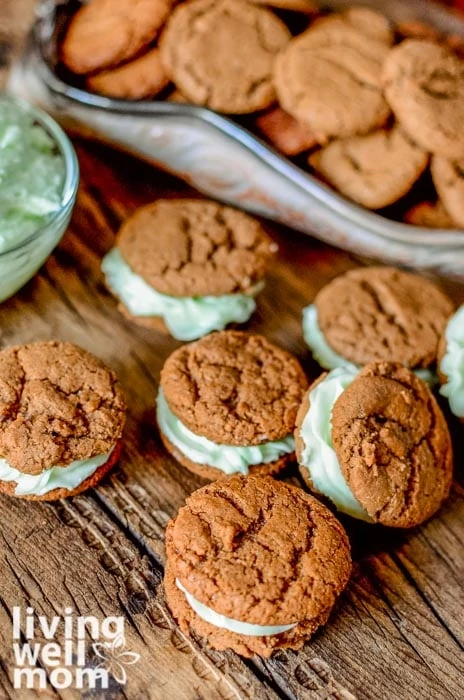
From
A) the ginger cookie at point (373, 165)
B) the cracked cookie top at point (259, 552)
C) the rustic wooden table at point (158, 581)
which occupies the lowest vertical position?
the rustic wooden table at point (158, 581)

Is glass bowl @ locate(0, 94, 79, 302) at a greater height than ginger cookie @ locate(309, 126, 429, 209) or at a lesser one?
lesser

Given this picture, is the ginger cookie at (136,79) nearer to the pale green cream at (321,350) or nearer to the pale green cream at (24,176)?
the pale green cream at (24,176)

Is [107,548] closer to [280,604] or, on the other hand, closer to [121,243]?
[280,604]

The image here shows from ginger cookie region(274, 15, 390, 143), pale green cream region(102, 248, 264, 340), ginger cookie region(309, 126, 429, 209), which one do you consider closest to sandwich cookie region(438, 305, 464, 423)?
ginger cookie region(309, 126, 429, 209)

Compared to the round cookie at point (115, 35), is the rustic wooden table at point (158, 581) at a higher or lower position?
lower

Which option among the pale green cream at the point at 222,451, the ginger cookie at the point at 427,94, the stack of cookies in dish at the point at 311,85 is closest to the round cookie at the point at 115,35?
the stack of cookies in dish at the point at 311,85

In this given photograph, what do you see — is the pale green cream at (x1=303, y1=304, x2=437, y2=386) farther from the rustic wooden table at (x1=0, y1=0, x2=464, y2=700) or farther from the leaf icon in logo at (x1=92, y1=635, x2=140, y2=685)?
the leaf icon in logo at (x1=92, y1=635, x2=140, y2=685)

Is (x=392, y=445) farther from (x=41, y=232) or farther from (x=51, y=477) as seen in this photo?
(x=41, y=232)
